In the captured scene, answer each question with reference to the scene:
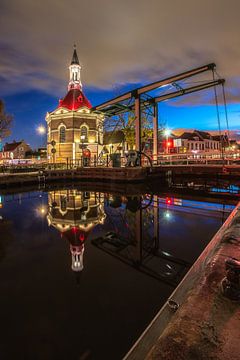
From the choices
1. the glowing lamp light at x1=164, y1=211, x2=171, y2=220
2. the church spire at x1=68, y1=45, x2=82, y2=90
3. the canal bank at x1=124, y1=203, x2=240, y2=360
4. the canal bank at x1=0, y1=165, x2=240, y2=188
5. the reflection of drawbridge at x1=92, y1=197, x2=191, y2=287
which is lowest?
the reflection of drawbridge at x1=92, y1=197, x2=191, y2=287

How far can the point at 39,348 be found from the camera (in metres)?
2.47

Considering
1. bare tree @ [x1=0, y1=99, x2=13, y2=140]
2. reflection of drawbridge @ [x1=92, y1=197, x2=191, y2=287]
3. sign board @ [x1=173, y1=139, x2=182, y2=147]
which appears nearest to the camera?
reflection of drawbridge @ [x1=92, y1=197, x2=191, y2=287]

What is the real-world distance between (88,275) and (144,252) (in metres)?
1.73

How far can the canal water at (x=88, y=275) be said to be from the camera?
2596mm

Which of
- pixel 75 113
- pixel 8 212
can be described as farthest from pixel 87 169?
pixel 75 113

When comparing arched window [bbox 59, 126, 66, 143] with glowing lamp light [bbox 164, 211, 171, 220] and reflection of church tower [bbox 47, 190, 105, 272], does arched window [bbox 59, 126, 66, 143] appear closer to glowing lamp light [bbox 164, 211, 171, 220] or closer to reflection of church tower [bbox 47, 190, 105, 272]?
reflection of church tower [bbox 47, 190, 105, 272]

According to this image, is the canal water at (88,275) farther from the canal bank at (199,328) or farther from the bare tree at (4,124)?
the bare tree at (4,124)

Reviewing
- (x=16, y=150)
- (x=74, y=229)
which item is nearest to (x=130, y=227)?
(x=74, y=229)

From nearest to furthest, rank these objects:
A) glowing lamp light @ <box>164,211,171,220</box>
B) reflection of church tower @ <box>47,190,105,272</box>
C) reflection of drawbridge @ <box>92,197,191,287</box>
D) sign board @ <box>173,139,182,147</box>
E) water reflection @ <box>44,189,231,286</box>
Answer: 1. reflection of drawbridge @ <box>92,197,191,287</box>
2. water reflection @ <box>44,189,231,286</box>
3. reflection of church tower @ <box>47,190,105,272</box>
4. glowing lamp light @ <box>164,211,171,220</box>
5. sign board @ <box>173,139,182,147</box>

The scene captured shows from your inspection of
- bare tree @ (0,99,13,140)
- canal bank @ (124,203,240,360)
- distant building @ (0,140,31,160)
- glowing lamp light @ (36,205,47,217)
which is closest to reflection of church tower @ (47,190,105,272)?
glowing lamp light @ (36,205,47,217)

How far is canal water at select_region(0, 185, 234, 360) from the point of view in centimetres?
260

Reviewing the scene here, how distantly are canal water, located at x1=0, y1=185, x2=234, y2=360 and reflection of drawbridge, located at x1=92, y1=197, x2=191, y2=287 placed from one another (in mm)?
21

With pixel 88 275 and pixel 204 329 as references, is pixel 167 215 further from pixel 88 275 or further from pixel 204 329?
pixel 204 329

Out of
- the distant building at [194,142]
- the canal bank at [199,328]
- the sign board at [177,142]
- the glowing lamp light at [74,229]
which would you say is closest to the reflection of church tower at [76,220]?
the glowing lamp light at [74,229]
